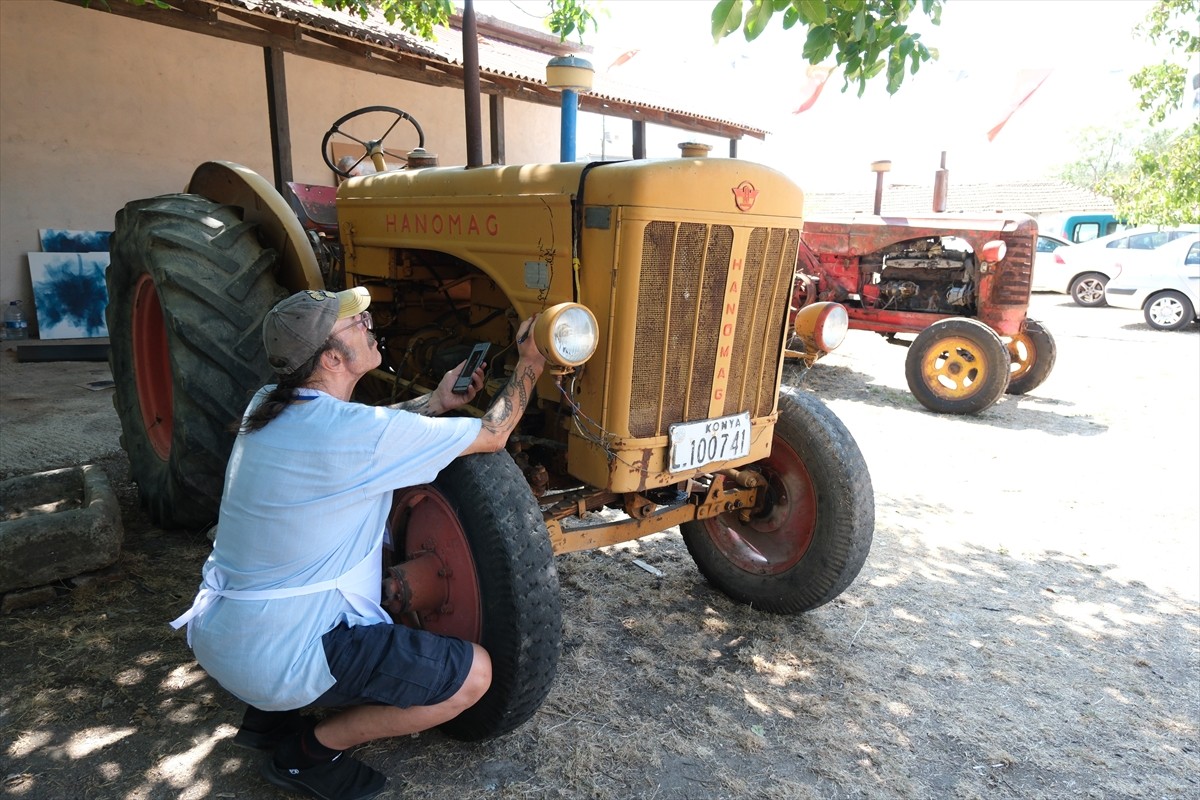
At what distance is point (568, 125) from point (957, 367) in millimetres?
5256

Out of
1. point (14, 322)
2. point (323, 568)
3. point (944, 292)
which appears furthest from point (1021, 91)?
point (14, 322)

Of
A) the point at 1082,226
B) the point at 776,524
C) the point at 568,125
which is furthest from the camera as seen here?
the point at 1082,226

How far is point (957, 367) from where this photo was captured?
6.64 m

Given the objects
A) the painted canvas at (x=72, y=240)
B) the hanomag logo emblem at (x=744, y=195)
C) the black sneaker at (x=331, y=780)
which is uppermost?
the hanomag logo emblem at (x=744, y=195)

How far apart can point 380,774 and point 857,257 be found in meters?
7.19

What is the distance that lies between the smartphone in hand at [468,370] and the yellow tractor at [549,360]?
163mm

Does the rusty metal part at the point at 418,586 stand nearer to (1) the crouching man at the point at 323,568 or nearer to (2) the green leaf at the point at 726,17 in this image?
(1) the crouching man at the point at 323,568

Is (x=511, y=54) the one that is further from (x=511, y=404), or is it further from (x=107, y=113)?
(x=511, y=404)

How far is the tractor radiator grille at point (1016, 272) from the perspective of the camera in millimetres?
6965

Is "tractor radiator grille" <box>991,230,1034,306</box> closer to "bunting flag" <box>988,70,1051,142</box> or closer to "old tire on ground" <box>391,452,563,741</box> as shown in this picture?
"bunting flag" <box>988,70,1051,142</box>

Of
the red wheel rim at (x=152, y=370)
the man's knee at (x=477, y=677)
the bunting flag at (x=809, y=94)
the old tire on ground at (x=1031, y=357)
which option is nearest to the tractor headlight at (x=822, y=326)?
the man's knee at (x=477, y=677)

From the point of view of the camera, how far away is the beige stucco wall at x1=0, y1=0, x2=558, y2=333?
751cm

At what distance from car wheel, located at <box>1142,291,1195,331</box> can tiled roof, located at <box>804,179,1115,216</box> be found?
14.3 m

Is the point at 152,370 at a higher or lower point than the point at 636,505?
higher
